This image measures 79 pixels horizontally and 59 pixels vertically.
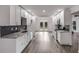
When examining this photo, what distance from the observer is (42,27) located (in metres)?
15.6

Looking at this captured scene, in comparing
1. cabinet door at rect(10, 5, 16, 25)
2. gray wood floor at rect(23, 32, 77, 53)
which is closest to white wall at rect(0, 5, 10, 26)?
cabinet door at rect(10, 5, 16, 25)

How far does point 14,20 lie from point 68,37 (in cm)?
305

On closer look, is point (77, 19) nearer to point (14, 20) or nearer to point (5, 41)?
point (14, 20)

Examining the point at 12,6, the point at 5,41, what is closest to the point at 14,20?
the point at 12,6

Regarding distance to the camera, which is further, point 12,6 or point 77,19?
point 77,19

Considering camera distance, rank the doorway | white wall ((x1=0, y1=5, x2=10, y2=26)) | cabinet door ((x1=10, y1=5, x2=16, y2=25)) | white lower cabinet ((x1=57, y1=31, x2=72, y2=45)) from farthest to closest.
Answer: the doorway → white lower cabinet ((x1=57, y1=31, x2=72, y2=45)) → cabinet door ((x1=10, y1=5, x2=16, y2=25)) → white wall ((x1=0, y1=5, x2=10, y2=26))

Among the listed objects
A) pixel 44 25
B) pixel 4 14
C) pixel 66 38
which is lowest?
pixel 66 38

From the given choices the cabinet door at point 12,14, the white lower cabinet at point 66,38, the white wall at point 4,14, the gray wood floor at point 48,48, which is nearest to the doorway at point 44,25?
the gray wood floor at point 48,48

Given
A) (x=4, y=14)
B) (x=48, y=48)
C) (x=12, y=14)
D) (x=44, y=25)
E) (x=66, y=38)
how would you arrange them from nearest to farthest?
(x=4, y=14), (x=12, y=14), (x=48, y=48), (x=66, y=38), (x=44, y=25)

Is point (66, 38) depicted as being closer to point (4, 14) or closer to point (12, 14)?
point (12, 14)

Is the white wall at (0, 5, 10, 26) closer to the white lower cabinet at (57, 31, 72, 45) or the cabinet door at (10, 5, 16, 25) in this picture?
the cabinet door at (10, 5, 16, 25)

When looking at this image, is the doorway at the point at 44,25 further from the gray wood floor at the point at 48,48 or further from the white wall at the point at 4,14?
the white wall at the point at 4,14

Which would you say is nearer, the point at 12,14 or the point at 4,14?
the point at 4,14

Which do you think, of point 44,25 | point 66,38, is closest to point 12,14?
point 66,38
